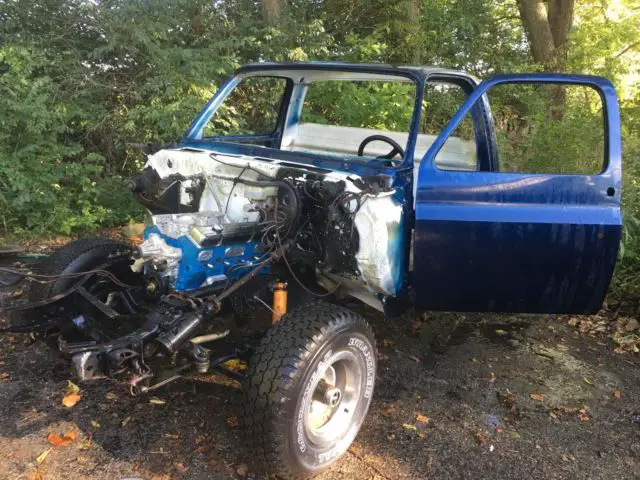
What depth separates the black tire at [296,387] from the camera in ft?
8.13

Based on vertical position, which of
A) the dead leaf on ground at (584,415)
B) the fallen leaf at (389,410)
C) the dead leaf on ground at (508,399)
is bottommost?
the dead leaf on ground at (584,415)

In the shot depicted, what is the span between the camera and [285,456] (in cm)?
250

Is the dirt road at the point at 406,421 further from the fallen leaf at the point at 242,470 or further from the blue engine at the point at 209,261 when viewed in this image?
the blue engine at the point at 209,261

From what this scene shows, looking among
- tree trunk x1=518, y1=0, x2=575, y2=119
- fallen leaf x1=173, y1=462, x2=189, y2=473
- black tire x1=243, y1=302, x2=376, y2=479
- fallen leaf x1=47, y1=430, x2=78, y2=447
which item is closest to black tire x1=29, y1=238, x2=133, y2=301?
fallen leaf x1=47, y1=430, x2=78, y2=447

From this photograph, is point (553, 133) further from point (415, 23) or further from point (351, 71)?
point (415, 23)

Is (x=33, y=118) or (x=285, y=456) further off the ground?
(x=33, y=118)

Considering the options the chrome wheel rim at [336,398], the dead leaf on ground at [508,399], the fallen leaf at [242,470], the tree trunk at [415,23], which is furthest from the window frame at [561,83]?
the tree trunk at [415,23]

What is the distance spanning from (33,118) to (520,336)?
A: 5650 mm

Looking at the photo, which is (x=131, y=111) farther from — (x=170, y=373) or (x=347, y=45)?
(x=170, y=373)

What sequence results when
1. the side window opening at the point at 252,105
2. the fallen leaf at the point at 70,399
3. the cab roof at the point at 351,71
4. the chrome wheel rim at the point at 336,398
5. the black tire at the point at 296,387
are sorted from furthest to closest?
1. the side window opening at the point at 252,105
2. the cab roof at the point at 351,71
3. the fallen leaf at the point at 70,399
4. the chrome wheel rim at the point at 336,398
5. the black tire at the point at 296,387

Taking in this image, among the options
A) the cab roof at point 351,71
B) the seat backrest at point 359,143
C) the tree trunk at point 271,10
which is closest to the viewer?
the cab roof at point 351,71

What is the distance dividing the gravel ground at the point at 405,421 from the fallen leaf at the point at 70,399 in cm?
3

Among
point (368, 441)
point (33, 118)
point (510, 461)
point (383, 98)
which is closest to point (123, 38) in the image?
point (33, 118)

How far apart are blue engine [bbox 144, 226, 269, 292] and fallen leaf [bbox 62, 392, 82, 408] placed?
1.00 metres
